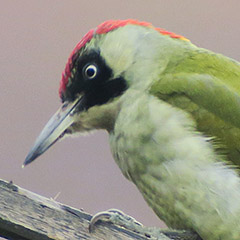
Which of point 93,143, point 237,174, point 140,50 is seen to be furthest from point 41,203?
point 93,143

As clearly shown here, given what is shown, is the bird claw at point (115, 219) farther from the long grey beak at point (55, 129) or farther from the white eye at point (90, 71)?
the white eye at point (90, 71)

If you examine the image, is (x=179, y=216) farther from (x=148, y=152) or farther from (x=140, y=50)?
(x=140, y=50)

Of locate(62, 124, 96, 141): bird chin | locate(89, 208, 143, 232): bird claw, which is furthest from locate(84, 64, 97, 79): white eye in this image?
locate(89, 208, 143, 232): bird claw

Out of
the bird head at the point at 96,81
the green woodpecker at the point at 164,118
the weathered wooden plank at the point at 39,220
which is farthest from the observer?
the bird head at the point at 96,81

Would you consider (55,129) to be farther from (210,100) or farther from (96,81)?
(210,100)

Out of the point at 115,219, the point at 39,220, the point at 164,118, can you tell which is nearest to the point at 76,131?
the point at 164,118

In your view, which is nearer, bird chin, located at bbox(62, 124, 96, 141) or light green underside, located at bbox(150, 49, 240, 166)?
light green underside, located at bbox(150, 49, 240, 166)

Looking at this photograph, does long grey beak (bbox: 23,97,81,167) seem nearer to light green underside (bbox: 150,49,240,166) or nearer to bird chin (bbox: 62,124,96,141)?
bird chin (bbox: 62,124,96,141)

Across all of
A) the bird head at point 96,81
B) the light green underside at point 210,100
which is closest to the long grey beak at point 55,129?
the bird head at point 96,81
